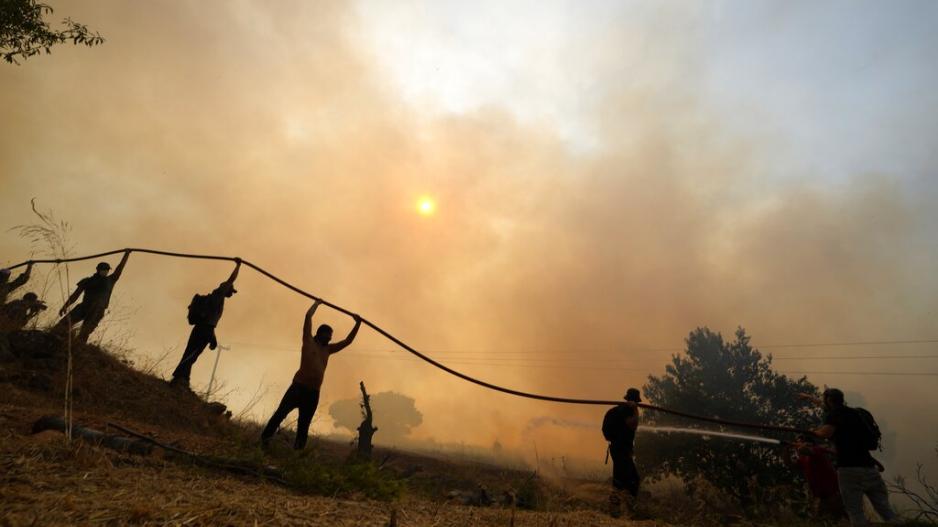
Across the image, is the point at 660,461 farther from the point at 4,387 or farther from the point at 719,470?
the point at 4,387

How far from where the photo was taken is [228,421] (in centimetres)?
1020

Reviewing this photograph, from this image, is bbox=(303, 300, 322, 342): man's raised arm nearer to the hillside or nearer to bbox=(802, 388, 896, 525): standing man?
the hillside

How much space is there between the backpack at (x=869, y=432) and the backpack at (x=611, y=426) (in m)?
3.52

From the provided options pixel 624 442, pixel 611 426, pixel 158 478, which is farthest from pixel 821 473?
pixel 158 478

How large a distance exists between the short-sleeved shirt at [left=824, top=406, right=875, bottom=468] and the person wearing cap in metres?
14.5

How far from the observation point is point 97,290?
10227 mm

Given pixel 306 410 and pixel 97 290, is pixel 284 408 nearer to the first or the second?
pixel 306 410

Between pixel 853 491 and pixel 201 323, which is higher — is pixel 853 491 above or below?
below

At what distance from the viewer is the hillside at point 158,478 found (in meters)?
2.88

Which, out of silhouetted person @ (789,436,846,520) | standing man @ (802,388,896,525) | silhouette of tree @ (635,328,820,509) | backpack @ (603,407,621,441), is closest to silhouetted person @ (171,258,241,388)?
backpack @ (603,407,621,441)

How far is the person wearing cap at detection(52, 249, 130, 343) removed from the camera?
1004 cm

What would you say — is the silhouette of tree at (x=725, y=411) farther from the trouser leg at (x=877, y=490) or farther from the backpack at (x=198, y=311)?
the backpack at (x=198, y=311)

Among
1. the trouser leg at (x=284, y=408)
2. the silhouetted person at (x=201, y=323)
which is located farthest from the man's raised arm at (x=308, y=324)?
the silhouetted person at (x=201, y=323)

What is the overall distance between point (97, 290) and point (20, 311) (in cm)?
305
